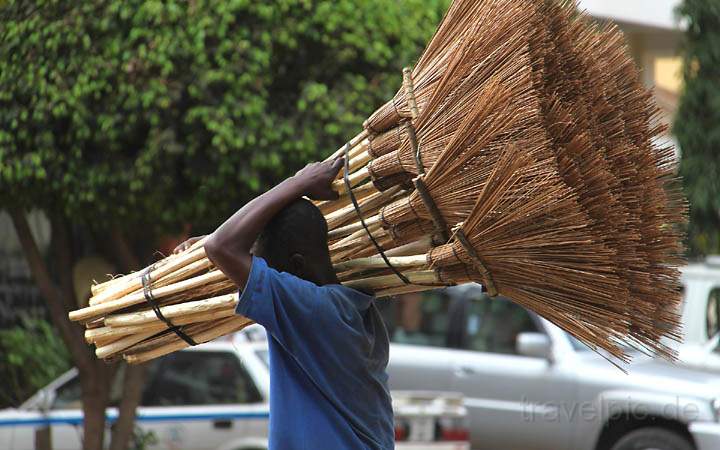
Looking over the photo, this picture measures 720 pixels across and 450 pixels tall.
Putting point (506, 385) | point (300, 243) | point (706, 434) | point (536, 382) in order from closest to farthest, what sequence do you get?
1. point (300, 243)
2. point (706, 434)
3. point (536, 382)
4. point (506, 385)

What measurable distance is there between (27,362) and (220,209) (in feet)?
14.2

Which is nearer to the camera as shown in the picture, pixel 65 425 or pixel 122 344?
pixel 122 344

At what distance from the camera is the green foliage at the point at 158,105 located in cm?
482

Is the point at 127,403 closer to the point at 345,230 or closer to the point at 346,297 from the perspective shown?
the point at 345,230

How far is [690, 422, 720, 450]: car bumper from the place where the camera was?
7145mm

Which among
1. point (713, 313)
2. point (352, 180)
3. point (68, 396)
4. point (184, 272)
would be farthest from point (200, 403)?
point (713, 313)

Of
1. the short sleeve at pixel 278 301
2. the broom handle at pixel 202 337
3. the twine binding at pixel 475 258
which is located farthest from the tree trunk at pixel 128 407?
the twine binding at pixel 475 258

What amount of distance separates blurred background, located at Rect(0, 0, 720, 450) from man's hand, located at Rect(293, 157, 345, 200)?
1.02m

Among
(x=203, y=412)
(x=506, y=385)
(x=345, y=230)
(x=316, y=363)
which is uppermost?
(x=345, y=230)

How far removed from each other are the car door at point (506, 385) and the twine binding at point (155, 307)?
202 inches

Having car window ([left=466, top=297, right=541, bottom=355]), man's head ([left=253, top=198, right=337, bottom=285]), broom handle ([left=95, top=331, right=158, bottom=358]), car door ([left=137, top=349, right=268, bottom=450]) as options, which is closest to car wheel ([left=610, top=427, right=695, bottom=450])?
car window ([left=466, top=297, right=541, bottom=355])

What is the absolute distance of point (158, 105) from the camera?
190 inches

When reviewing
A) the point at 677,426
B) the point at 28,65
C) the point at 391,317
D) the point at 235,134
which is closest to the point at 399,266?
the point at 235,134

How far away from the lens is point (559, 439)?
788 cm
